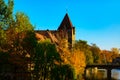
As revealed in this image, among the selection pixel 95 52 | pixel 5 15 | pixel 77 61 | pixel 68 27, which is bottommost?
pixel 77 61

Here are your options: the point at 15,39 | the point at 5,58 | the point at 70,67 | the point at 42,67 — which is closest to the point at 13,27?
the point at 15,39

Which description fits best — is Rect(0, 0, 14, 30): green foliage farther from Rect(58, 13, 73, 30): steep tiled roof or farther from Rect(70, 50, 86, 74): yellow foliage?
Rect(58, 13, 73, 30): steep tiled roof

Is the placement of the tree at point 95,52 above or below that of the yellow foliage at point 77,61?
above

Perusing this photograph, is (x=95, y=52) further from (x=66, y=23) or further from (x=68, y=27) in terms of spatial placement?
(x=68, y=27)

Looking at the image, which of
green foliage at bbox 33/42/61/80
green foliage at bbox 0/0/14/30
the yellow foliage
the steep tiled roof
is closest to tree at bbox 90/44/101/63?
the steep tiled roof

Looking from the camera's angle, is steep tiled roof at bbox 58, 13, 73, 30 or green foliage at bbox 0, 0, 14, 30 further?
steep tiled roof at bbox 58, 13, 73, 30

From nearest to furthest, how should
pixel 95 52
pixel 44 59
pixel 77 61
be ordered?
1. pixel 44 59
2. pixel 77 61
3. pixel 95 52

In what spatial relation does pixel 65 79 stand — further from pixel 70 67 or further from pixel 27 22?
pixel 27 22

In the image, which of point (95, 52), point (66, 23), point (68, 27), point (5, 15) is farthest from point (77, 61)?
point (95, 52)

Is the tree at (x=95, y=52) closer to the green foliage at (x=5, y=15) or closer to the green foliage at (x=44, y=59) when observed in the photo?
the green foliage at (x=44, y=59)

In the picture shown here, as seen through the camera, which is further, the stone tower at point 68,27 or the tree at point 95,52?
the tree at point 95,52

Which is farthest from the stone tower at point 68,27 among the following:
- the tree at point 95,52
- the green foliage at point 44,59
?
the green foliage at point 44,59

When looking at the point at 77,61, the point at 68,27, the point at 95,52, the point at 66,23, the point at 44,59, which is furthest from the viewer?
the point at 95,52

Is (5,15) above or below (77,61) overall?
above
